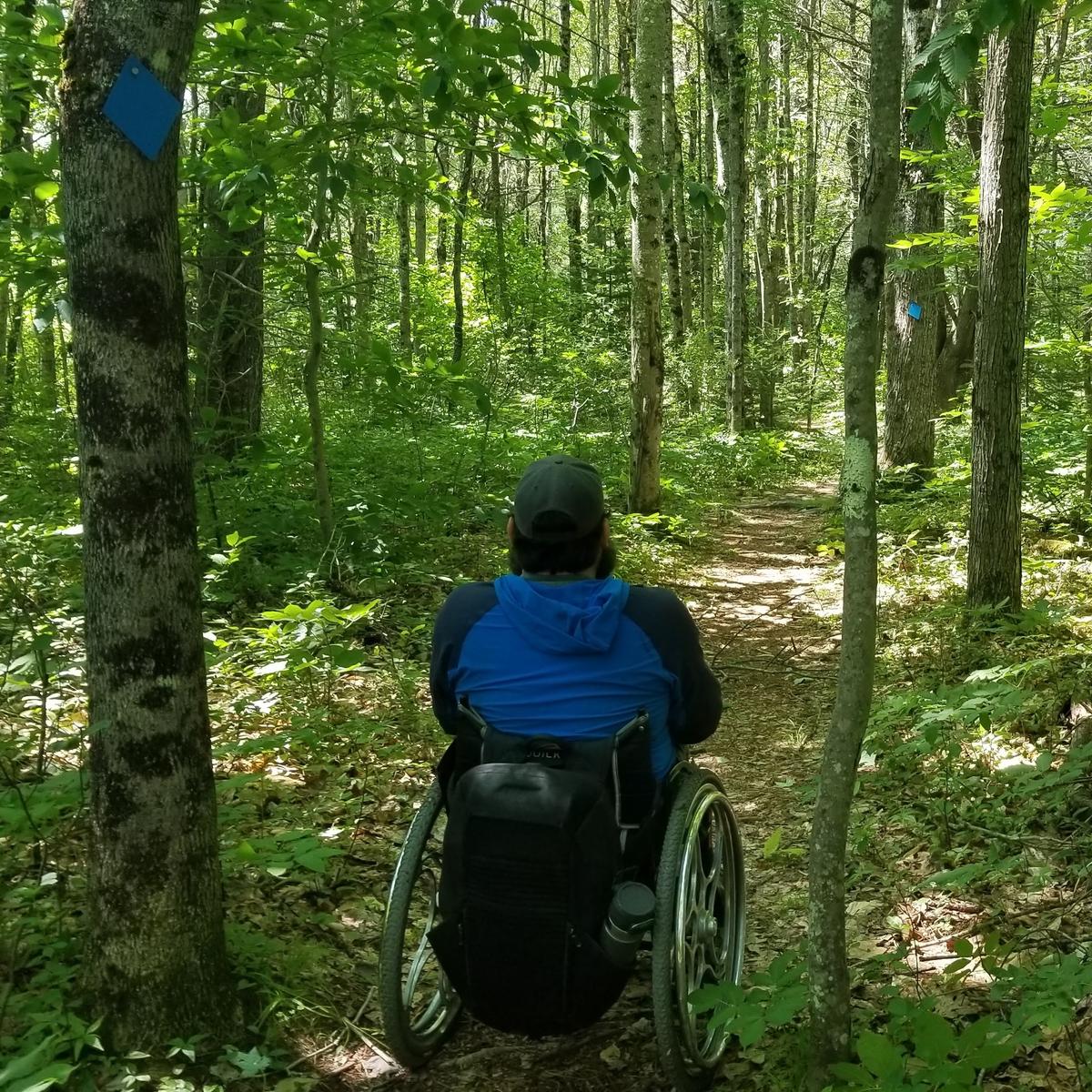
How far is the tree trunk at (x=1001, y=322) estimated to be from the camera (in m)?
5.52

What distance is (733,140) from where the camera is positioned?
51.8 ft

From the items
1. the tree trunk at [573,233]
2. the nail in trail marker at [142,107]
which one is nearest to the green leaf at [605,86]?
the nail in trail marker at [142,107]

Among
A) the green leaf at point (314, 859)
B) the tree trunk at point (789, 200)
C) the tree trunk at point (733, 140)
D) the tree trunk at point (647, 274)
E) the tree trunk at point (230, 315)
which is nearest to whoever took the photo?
the green leaf at point (314, 859)

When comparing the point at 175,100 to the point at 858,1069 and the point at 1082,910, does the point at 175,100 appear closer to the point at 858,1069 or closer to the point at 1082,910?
the point at 858,1069

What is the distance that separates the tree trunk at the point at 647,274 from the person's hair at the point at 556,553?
6441mm

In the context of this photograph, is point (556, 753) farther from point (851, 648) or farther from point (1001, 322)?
point (1001, 322)

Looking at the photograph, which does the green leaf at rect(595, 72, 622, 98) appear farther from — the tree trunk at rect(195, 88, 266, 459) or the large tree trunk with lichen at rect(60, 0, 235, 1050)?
the tree trunk at rect(195, 88, 266, 459)

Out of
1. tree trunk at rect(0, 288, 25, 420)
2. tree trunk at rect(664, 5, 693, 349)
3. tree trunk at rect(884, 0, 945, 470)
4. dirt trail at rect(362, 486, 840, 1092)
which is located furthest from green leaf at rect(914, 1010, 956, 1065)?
tree trunk at rect(664, 5, 693, 349)

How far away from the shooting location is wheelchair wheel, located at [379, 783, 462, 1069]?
2.48 m

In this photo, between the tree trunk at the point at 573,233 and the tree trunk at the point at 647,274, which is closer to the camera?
the tree trunk at the point at 647,274

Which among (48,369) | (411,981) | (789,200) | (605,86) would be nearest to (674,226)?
(789,200)

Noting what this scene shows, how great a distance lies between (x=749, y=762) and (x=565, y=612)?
109 inches

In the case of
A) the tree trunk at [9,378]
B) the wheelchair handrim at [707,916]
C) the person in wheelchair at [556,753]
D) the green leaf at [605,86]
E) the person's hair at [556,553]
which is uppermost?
the green leaf at [605,86]

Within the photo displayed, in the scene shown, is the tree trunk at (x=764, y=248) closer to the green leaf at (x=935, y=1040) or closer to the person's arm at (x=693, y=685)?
the person's arm at (x=693, y=685)
